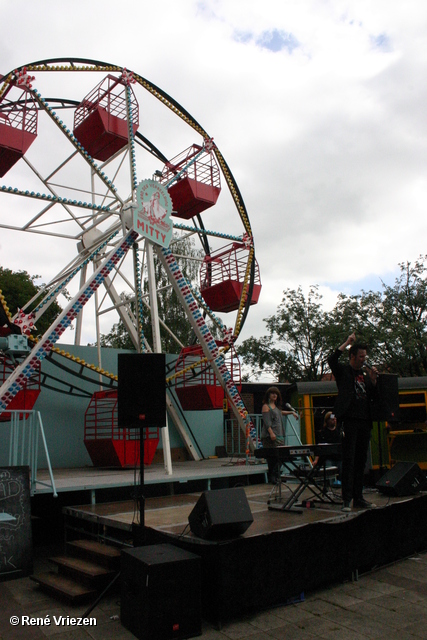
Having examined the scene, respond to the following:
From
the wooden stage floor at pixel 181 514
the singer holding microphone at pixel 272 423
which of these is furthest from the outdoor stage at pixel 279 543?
the singer holding microphone at pixel 272 423

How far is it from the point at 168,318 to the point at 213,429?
16.1 meters

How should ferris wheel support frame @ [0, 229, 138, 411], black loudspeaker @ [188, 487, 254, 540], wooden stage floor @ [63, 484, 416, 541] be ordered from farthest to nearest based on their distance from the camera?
ferris wheel support frame @ [0, 229, 138, 411] → wooden stage floor @ [63, 484, 416, 541] → black loudspeaker @ [188, 487, 254, 540]

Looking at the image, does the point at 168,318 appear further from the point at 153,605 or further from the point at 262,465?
the point at 153,605

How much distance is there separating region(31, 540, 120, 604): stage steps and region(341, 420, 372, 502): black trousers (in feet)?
8.41

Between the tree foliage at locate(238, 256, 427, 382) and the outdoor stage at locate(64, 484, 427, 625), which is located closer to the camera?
the outdoor stage at locate(64, 484, 427, 625)

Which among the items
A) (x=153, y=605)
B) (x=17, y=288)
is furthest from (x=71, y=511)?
(x=17, y=288)

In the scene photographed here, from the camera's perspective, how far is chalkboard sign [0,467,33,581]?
564 cm

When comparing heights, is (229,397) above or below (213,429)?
above

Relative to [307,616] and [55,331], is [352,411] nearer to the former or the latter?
[307,616]

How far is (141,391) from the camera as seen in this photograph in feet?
18.9

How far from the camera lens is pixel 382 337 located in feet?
97.6

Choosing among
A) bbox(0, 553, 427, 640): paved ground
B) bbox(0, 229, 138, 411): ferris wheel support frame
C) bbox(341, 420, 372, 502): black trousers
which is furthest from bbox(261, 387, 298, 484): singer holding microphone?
bbox(0, 229, 138, 411): ferris wheel support frame

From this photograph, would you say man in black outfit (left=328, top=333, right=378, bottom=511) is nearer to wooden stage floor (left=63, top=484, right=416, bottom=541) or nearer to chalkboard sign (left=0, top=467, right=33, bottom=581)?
wooden stage floor (left=63, top=484, right=416, bottom=541)

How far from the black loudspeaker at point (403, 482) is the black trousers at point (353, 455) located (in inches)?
35.2
